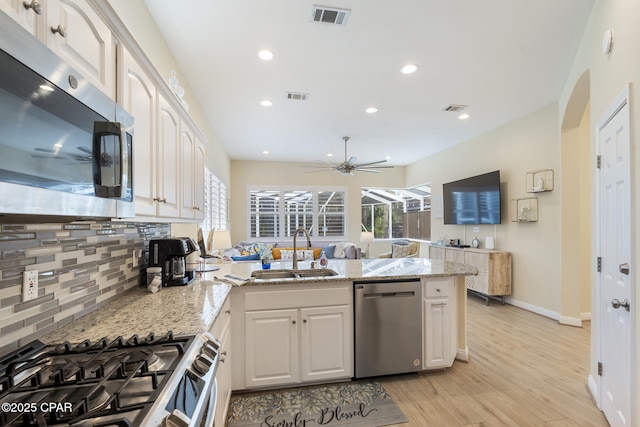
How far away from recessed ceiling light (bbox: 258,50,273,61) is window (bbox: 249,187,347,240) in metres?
4.91

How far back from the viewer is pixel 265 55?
275cm

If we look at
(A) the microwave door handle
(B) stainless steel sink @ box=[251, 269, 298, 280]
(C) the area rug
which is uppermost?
(A) the microwave door handle

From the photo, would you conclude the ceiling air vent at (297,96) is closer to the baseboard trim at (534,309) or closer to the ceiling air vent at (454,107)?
the ceiling air vent at (454,107)

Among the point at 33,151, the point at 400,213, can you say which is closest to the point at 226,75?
the point at 33,151

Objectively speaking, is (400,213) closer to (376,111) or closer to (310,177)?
(310,177)

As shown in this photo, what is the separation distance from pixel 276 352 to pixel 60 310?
139cm

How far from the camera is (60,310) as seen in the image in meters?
1.28

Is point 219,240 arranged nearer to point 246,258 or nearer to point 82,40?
point 246,258

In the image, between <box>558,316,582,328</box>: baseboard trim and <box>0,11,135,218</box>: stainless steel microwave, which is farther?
<box>558,316,582,328</box>: baseboard trim

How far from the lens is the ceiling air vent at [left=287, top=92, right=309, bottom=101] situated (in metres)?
3.57

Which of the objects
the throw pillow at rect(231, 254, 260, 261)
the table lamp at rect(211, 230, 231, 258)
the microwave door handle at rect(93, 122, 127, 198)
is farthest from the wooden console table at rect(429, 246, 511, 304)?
the microwave door handle at rect(93, 122, 127, 198)

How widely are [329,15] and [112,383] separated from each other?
245 centimetres

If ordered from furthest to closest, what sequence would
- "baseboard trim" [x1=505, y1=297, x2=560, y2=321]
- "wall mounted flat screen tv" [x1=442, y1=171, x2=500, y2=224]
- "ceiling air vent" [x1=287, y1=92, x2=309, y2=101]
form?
1. "wall mounted flat screen tv" [x1=442, y1=171, x2=500, y2=224]
2. "baseboard trim" [x1=505, y1=297, x2=560, y2=321]
3. "ceiling air vent" [x1=287, y1=92, x2=309, y2=101]

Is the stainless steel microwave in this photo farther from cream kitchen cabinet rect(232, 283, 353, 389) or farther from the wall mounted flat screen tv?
the wall mounted flat screen tv
